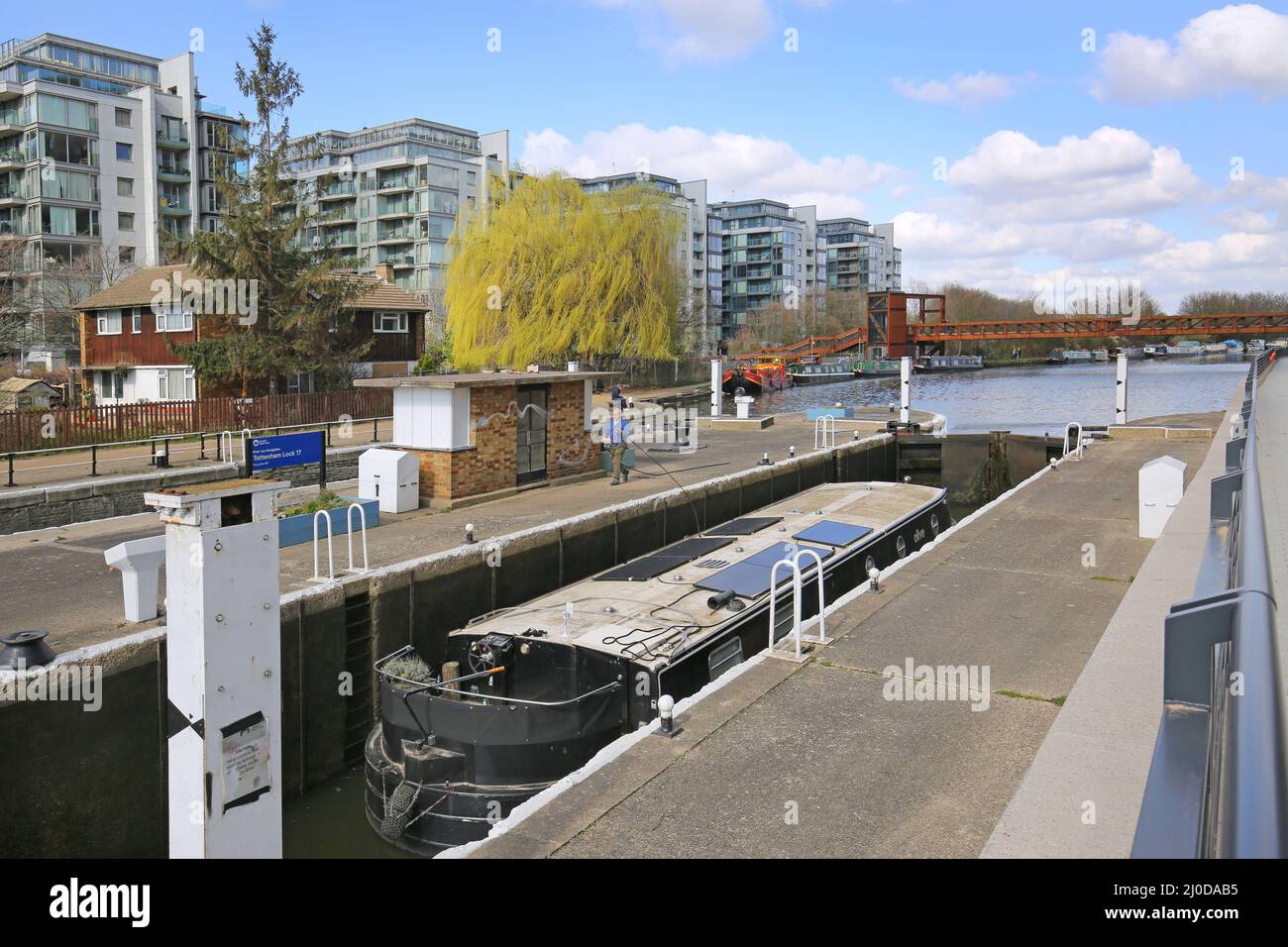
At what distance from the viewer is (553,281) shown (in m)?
50.8

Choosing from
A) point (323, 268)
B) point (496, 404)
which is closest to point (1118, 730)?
point (496, 404)

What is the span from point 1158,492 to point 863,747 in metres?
10.4

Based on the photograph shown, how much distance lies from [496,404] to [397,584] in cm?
837

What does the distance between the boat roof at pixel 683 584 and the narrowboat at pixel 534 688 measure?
3cm

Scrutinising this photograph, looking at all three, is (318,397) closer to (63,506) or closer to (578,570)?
(63,506)

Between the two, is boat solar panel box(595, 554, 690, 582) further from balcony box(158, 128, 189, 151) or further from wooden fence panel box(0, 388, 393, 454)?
balcony box(158, 128, 189, 151)

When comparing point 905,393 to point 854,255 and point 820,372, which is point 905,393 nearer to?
point 820,372

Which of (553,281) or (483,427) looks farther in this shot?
(553,281)

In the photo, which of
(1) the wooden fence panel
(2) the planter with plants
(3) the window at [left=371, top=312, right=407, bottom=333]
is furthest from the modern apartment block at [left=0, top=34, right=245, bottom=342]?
(2) the planter with plants

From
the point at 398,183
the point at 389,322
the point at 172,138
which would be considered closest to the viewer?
the point at 389,322

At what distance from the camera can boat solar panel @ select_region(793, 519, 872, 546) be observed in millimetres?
16328

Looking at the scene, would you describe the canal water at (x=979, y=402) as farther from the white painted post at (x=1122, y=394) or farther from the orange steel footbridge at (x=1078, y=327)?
the white painted post at (x=1122, y=394)

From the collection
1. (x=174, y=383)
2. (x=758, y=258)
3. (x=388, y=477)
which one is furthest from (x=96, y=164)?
(x=758, y=258)

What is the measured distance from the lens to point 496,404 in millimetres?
21156
